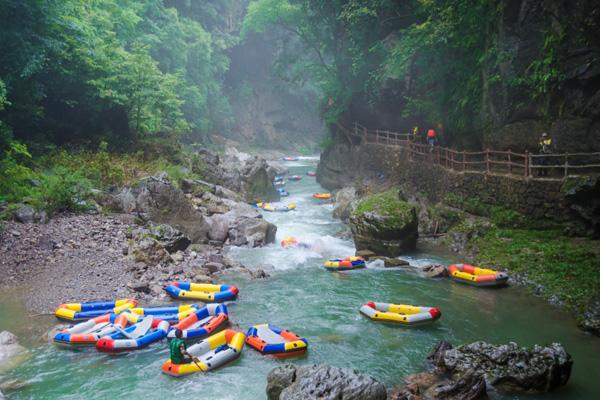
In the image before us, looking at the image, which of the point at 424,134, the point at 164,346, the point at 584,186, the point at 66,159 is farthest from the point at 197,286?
the point at 424,134

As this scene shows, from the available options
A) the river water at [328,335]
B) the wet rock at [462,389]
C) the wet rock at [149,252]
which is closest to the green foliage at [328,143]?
the river water at [328,335]

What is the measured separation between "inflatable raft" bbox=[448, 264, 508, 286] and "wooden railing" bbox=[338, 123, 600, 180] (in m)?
4.23

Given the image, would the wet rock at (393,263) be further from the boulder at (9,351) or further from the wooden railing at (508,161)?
the boulder at (9,351)

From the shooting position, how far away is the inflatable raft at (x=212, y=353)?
8.62 metres

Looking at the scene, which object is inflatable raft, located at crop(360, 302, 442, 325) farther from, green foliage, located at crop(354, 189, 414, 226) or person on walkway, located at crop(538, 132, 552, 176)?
person on walkway, located at crop(538, 132, 552, 176)

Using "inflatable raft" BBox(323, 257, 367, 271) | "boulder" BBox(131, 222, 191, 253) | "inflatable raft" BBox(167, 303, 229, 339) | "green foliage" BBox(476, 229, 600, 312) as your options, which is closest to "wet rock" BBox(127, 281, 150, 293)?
"inflatable raft" BBox(167, 303, 229, 339)

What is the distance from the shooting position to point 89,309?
1088cm

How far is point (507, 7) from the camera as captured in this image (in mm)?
17219

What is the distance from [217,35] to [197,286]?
46.2 meters

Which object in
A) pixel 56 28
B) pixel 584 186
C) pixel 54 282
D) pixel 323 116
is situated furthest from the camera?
pixel 323 116

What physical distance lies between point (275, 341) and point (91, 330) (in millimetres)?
4122

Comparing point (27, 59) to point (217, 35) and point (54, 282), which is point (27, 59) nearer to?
point (54, 282)

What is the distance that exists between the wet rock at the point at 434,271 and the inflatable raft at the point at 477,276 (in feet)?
0.62

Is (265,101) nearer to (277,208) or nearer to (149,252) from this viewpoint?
(277,208)
